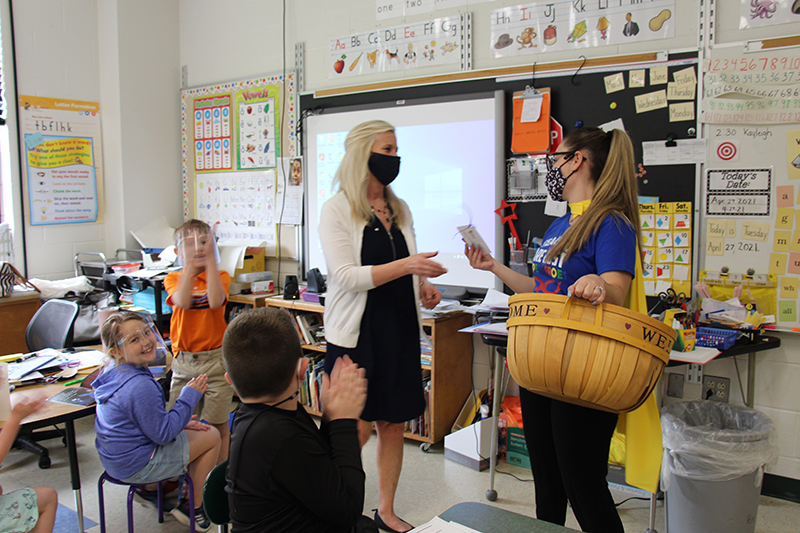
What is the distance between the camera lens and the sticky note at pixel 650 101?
8.75 feet

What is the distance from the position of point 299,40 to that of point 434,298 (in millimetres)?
2460

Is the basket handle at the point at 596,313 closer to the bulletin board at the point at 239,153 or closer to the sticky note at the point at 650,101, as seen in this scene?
the sticky note at the point at 650,101


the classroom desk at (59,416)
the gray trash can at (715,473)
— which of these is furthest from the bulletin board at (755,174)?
the classroom desk at (59,416)

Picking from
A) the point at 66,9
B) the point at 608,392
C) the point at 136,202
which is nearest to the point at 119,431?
the point at 608,392

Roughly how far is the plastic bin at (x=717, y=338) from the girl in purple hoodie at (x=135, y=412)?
2001mm

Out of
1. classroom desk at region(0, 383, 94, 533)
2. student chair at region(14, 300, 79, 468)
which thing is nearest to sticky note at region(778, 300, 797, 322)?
classroom desk at region(0, 383, 94, 533)

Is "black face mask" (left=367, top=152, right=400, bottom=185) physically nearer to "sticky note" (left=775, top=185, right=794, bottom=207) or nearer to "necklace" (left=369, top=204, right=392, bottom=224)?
"necklace" (left=369, top=204, right=392, bottom=224)

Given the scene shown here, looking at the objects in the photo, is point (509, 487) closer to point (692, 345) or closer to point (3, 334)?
point (692, 345)

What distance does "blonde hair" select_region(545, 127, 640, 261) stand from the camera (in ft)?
4.76

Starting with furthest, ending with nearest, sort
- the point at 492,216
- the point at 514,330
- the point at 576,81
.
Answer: the point at 492,216
the point at 576,81
the point at 514,330

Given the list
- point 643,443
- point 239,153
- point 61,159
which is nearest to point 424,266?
point 643,443

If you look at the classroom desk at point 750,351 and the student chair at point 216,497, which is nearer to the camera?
the student chair at point 216,497

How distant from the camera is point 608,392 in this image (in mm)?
1240

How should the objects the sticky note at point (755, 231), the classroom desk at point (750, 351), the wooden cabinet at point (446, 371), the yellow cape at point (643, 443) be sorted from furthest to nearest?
the wooden cabinet at point (446, 371)
the sticky note at point (755, 231)
the classroom desk at point (750, 351)
the yellow cape at point (643, 443)
